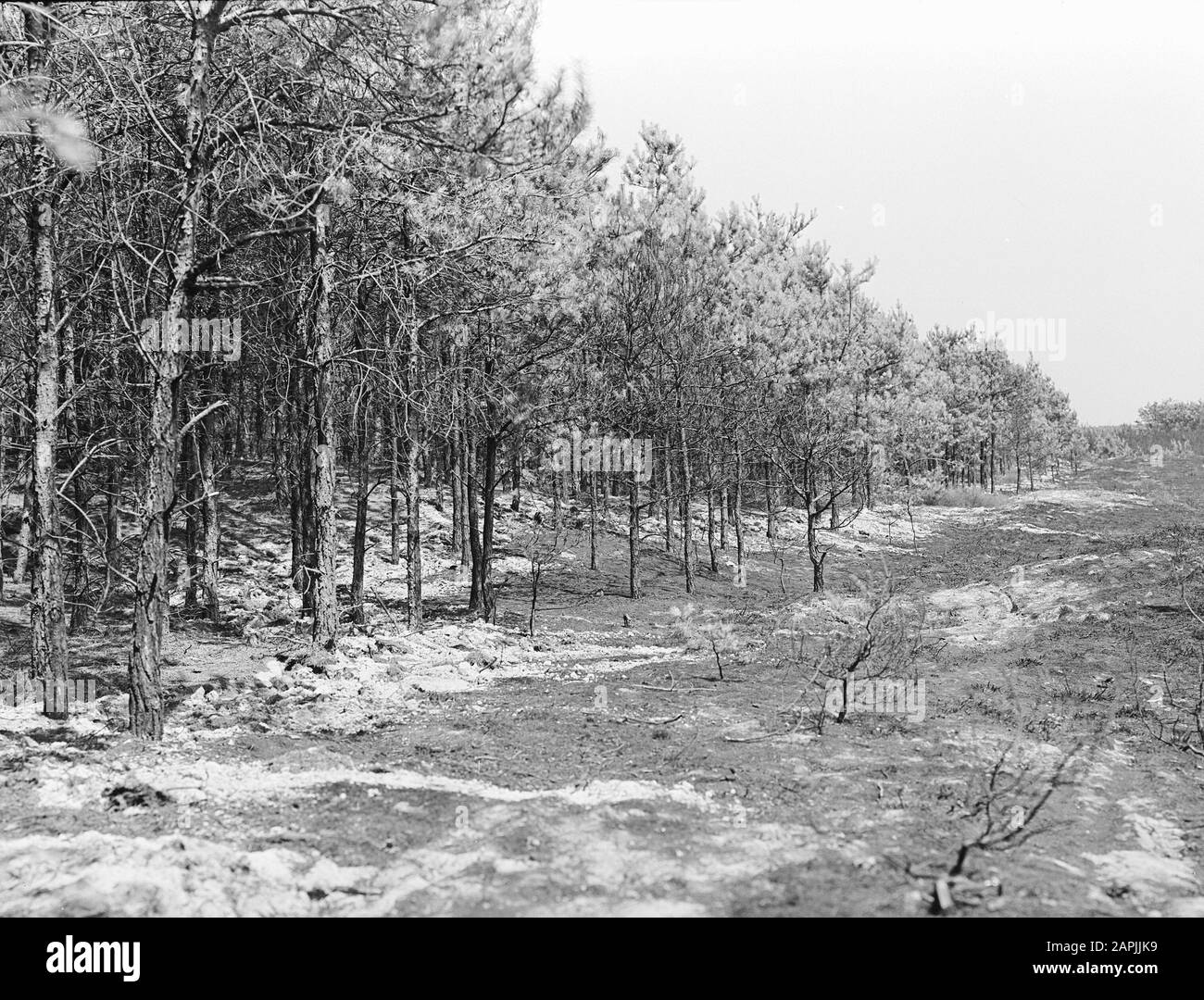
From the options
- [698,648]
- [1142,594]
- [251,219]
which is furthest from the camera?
[1142,594]

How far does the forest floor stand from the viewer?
3.85 metres

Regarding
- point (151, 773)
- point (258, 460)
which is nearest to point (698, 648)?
point (151, 773)

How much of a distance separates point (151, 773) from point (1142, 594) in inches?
654

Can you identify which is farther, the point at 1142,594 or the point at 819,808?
the point at 1142,594

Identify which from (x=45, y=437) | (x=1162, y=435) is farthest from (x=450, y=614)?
(x=1162, y=435)

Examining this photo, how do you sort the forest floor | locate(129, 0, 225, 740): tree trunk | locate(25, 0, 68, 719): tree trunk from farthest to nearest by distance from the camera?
locate(25, 0, 68, 719): tree trunk → locate(129, 0, 225, 740): tree trunk → the forest floor

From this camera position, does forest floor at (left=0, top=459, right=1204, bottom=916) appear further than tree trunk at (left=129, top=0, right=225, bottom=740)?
No

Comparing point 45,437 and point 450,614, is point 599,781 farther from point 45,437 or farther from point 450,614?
point 450,614

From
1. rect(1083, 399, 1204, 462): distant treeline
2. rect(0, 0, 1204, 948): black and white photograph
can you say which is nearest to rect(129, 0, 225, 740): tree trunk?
rect(0, 0, 1204, 948): black and white photograph

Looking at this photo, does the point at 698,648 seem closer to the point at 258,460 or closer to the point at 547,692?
the point at 547,692

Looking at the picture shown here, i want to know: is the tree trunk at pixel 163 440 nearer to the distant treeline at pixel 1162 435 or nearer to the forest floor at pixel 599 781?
the forest floor at pixel 599 781

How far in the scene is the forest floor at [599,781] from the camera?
385 centimetres

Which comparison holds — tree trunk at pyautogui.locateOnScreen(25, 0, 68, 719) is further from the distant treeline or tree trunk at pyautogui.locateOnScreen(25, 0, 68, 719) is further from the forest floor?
the distant treeline
